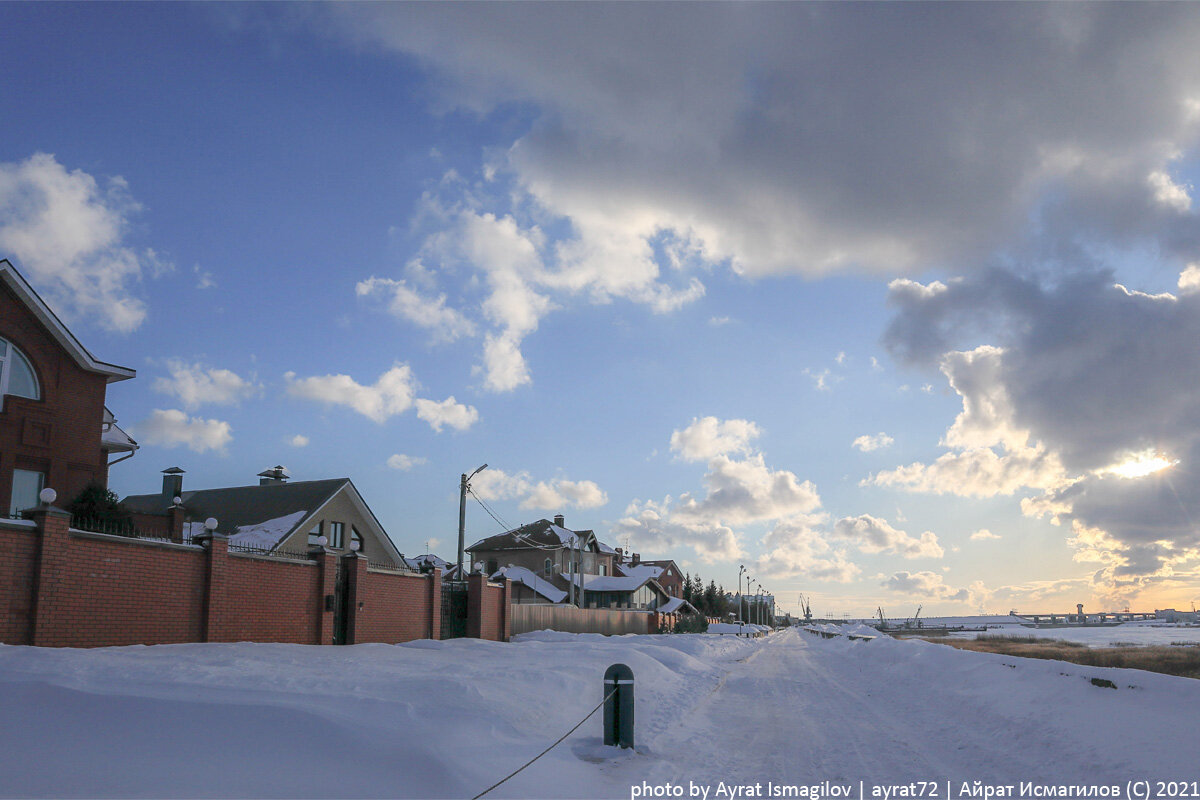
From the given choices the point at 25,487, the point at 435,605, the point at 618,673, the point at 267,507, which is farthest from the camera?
the point at 267,507

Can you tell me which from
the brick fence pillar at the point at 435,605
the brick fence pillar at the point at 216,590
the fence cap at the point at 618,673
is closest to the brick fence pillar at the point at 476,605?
the brick fence pillar at the point at 435,605

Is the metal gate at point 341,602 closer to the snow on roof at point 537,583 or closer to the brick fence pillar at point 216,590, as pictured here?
the brick fence pillar at point 216,590

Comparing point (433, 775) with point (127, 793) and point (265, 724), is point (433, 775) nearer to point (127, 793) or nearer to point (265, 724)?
point (265, 724)

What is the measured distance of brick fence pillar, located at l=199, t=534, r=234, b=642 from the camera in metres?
14.8

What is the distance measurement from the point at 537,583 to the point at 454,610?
3568 cm

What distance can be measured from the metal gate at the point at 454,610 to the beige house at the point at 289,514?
5542 mm

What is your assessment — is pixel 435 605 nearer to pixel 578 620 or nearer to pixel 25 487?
pixel 25 487

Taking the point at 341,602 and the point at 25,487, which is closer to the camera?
the point at 341,602

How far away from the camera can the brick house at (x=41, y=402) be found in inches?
759

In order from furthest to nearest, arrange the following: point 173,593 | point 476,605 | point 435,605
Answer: point 476,605 < point 435,605 < point 173,593

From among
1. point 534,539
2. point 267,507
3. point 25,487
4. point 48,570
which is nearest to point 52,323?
point 25,487

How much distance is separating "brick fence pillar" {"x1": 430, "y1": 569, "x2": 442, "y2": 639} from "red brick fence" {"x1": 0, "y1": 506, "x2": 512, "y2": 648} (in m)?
1.92

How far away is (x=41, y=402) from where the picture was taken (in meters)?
19.9

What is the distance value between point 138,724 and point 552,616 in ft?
102
